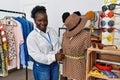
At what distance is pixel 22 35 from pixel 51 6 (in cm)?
127

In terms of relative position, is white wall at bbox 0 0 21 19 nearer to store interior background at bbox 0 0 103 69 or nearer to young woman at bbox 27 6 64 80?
store interior background at bbox 0 0 103 69

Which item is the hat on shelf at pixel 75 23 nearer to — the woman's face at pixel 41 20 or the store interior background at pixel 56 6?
the woman's face at pixel 41 20

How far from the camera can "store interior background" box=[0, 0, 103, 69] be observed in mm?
2885

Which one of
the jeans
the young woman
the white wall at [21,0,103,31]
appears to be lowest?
the jeans

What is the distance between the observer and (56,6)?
130 inches

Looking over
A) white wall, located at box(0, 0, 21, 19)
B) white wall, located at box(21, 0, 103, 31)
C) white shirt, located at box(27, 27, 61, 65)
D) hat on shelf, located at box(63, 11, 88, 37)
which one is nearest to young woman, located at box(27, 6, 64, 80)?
white shirt, located at box(27, 27, 61, 65)

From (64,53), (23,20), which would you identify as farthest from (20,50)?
(64,53)

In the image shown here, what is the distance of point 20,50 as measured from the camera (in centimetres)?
238

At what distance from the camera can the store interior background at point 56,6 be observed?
9.46 feet

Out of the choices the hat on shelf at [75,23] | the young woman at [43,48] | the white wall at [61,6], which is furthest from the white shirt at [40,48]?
the white wall at [61,6]

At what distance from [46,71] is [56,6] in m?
1.87

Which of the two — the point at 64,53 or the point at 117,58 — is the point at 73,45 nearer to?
the point at 64,53

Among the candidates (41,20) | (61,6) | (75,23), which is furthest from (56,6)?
(75,23)

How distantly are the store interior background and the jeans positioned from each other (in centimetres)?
145
